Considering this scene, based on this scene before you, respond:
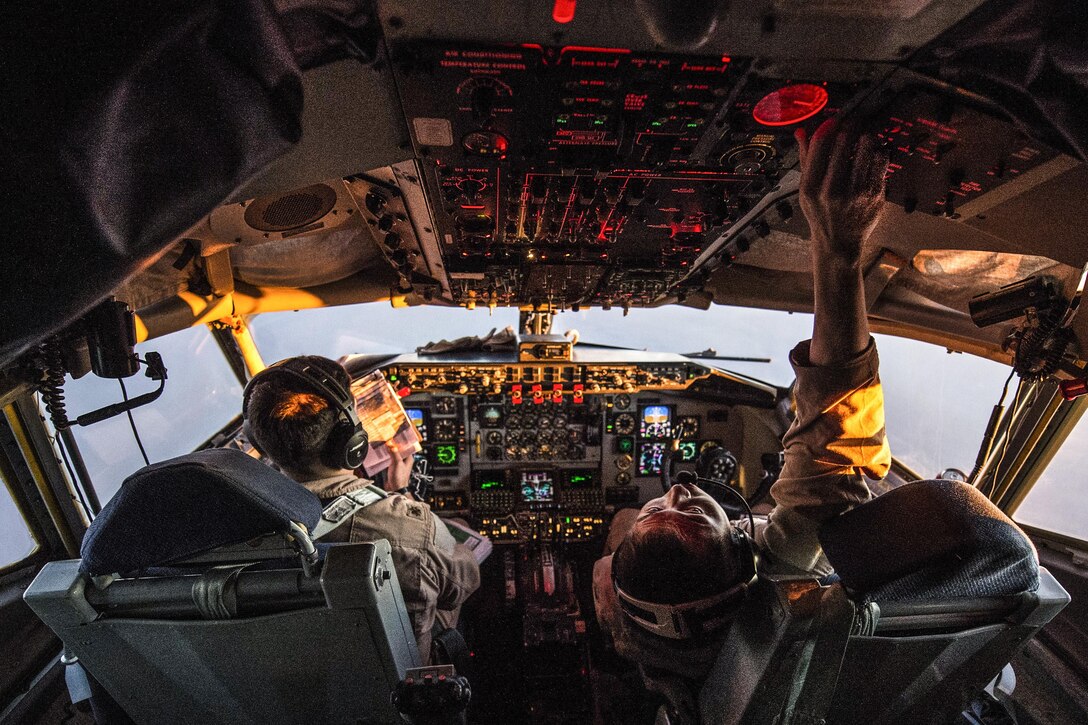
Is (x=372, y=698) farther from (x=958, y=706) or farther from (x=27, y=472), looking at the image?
(x=27, y=472)

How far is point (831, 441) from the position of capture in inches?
43.6

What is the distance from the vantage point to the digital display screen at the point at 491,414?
11.7ft

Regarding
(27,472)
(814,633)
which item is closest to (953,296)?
(814,633)

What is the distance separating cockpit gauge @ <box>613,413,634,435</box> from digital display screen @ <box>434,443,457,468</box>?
120 cm

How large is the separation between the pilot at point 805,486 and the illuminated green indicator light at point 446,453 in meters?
2.36

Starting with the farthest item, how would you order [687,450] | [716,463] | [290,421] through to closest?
[687,450] < [716,463] < [290,421]

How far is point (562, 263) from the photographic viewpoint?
235 centimetres

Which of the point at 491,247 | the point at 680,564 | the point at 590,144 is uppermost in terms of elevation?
the point at 590,144

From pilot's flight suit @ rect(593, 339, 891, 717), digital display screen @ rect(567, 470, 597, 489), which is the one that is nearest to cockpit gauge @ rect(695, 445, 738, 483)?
digital display screen @ rect(567, 470, 597, 489)

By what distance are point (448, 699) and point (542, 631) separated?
2.19m

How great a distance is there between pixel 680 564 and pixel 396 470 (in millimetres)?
1680

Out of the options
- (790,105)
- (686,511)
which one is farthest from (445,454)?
(790,105)

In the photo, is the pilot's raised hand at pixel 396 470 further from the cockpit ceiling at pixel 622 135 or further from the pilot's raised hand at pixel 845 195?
the pilot's raised hand at pixel 845 195

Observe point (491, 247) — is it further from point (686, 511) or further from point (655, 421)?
point (655, 421)
